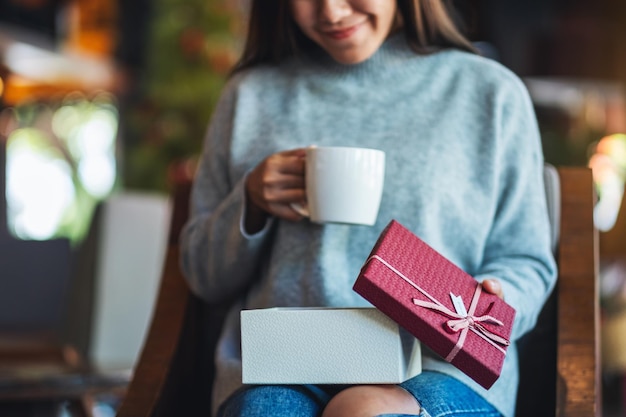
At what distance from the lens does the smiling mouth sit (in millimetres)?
1249

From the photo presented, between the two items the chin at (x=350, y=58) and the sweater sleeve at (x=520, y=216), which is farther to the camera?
the chin at (x=350, y=58)

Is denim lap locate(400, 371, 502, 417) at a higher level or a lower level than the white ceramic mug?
lower

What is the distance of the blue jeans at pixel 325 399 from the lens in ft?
3.21

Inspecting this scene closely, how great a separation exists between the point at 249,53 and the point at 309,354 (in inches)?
23.6

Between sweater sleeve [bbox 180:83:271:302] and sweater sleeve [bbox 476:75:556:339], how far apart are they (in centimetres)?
30

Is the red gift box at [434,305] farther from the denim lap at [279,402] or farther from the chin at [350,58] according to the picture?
the chin at [350,58]

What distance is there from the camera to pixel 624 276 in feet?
10.3

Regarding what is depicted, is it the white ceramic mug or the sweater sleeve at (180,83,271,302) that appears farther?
the sweater sleeve at (180,83,271,302)

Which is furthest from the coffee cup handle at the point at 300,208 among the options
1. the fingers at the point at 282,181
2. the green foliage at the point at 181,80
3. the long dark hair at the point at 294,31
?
the green foliage at the point at 181,80

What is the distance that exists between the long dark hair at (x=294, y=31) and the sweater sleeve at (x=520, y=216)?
126 millimetres

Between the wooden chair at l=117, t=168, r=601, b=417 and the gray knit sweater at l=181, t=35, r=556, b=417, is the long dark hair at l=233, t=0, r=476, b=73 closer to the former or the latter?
the gray knit sweater at l=181, t=35, r=556, b=417

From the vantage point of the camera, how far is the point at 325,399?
104 centimetres

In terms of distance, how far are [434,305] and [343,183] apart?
Result: 19 cm

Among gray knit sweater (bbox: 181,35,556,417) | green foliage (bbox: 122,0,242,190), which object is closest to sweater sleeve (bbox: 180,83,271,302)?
gray knit sweater (bbox: 181,35,556,417)
